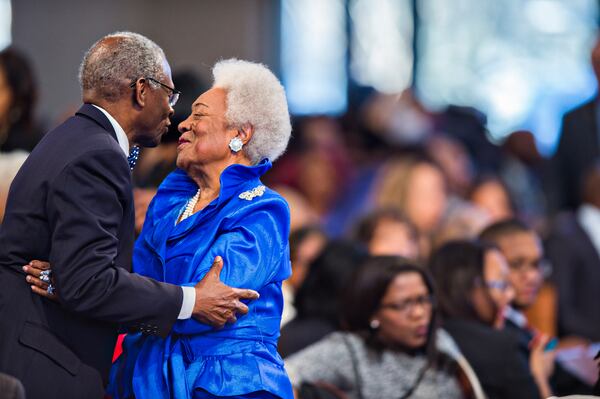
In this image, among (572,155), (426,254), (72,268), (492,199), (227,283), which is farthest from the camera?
(572,155)

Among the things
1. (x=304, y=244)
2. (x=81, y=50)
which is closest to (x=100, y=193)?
(x=304, y=244)

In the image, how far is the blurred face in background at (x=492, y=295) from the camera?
554 cm

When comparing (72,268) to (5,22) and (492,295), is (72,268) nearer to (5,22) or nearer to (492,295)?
(492,295)

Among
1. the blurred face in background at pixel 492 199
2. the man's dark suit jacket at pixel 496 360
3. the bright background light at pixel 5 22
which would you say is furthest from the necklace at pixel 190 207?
the bright background light at pixel 5 22

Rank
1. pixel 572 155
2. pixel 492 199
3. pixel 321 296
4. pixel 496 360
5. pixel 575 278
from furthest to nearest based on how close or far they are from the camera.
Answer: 1. pixel 572 155
2. pixel 492 199
3. pixel 575 278
4. pixel 321 296
5. pixel 496 360

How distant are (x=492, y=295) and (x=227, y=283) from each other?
2.31 metres

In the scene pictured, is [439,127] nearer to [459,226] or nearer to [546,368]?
[459,226]

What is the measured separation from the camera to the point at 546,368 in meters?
5.52

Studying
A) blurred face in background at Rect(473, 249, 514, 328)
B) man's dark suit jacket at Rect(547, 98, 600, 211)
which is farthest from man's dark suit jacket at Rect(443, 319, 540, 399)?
man's dark suit jacket at Rect(547, 98, 600, 211)

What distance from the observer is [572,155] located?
973cm

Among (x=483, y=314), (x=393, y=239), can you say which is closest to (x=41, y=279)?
(x=483, y=314)

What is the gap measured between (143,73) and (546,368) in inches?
111

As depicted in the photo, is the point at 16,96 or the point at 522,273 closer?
the point at 16,96

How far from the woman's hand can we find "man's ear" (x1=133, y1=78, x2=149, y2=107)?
0.60 metres
